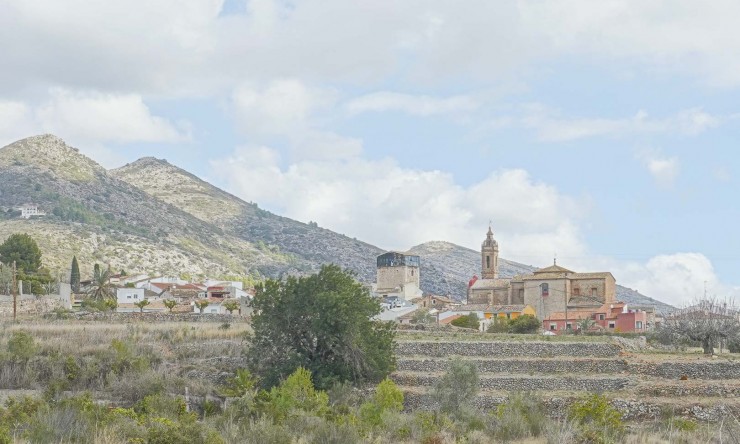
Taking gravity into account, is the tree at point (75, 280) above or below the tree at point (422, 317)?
above

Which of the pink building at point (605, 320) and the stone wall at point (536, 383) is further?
the pink building at point (605, 320)

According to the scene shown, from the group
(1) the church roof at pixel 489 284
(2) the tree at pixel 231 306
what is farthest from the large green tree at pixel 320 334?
(1) the church roof at pixel 489 284

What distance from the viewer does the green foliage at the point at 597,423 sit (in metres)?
16.9

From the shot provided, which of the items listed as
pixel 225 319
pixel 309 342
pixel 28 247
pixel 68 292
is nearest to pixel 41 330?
pixel 225 319

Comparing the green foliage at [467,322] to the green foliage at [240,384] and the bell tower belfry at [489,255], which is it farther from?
the bell tower belfry at [489,255]

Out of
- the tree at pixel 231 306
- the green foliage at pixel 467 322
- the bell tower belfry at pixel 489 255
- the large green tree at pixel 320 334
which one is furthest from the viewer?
the bell tower belfry at pixel 489 255

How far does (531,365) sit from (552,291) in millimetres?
41359

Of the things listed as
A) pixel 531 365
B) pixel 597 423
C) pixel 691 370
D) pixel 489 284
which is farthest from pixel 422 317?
pixel 597 423

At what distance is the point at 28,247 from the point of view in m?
79.5

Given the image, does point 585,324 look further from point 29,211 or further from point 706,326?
point 29,211

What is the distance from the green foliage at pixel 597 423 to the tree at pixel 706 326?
21411mm

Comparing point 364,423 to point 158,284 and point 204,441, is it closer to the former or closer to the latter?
point 204,441

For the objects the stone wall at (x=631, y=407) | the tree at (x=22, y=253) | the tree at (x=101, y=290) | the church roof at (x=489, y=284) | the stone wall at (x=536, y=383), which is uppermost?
the tree at (x=22, y=253)

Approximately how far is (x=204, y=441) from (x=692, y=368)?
87.4 feet
